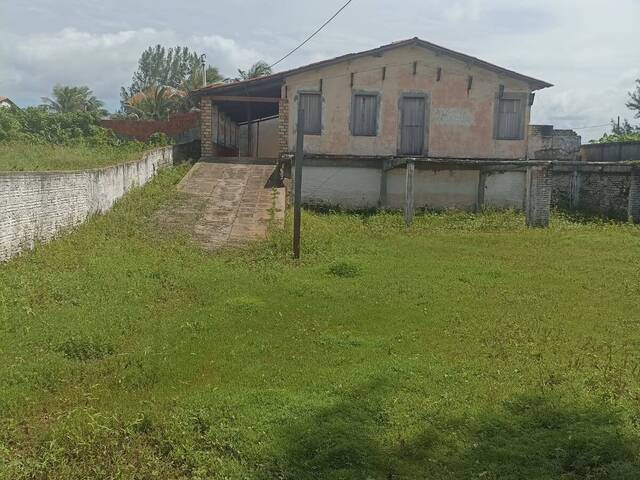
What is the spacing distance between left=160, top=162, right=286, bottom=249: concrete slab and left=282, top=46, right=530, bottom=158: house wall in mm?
2422

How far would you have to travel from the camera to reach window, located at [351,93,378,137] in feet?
61.1

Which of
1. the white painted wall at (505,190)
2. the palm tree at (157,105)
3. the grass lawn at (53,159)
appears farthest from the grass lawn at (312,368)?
the palm tree at (157,105)

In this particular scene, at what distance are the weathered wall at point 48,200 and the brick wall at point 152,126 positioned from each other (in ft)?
39.8

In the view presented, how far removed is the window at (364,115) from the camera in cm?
1862

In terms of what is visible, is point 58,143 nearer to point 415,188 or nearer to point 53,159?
point 53,159

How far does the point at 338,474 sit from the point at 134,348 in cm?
304

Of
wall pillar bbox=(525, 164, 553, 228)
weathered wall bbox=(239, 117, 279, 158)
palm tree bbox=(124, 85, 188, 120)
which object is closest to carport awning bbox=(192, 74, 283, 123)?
weathered wall bbox=(239, 117, 279, 158)

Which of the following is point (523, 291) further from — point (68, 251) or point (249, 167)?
point (249, 167)

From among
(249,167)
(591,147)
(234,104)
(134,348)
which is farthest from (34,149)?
(591,147)

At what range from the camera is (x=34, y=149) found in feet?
50.3

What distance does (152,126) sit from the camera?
88.2 ft

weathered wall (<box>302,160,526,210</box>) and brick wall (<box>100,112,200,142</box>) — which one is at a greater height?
brick wall (<box>100,112,200,142</box>)

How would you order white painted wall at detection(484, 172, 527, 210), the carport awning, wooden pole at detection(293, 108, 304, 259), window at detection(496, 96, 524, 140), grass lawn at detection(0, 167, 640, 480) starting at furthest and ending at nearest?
white painted wall at detection(484, 172, 527, 210), window at detection(496, 96, 524, 140), the carport awning, wooden pole at detection(293, 108, 304, 259), grass lawn at detection(0, 167, 640, 480)

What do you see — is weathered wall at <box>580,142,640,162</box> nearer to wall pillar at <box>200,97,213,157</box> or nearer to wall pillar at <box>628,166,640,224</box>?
wall pillar at <box>628,166,640,224</box>
